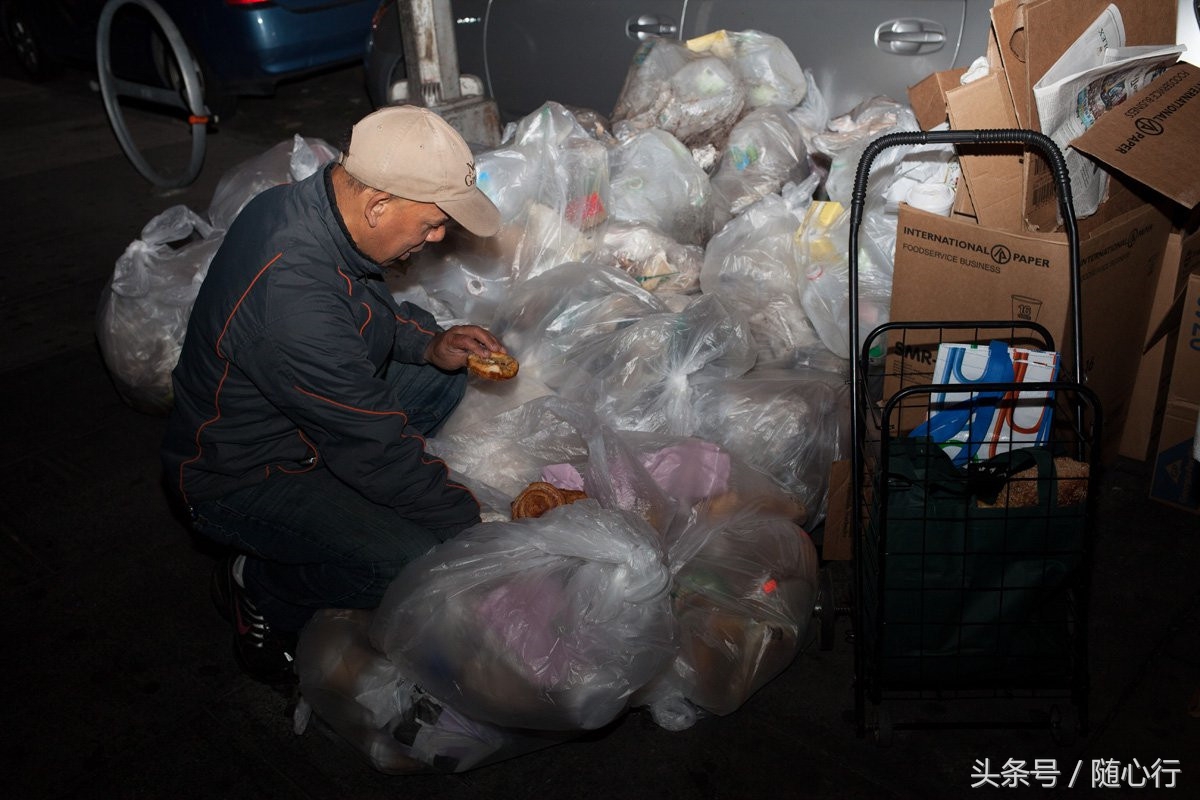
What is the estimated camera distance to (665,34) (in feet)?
14.7

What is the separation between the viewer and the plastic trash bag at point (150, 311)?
3.62 m

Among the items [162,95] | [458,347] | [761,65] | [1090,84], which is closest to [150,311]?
[458,347]

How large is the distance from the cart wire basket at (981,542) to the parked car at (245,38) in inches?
227

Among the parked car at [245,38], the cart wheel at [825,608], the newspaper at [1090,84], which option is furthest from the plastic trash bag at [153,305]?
the parked car at [245,38]

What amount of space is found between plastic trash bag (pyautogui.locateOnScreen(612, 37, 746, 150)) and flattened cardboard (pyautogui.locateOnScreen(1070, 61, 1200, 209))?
6.07 ft

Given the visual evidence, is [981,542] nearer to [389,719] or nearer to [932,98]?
[389,719]

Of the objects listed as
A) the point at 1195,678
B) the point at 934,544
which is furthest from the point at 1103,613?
the point at 934,544

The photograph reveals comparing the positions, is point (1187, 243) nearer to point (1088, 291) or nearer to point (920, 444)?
point (1088, 291)

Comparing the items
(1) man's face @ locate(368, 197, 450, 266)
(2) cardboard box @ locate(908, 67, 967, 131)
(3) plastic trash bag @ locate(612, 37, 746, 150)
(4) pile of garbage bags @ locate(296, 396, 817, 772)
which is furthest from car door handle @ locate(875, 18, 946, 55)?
(1) man's face @ locate(368, 197, 450, 266)

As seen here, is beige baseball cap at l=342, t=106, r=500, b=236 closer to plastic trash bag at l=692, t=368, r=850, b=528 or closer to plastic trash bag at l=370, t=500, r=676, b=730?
plastic trash bag at l=370, t=500, r=676, b=730

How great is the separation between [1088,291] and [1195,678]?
107 centimetres

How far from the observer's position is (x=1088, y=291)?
8.96 ft

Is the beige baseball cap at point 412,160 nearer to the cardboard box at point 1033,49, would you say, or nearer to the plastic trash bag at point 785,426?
the plastic trash bag at point 785,426

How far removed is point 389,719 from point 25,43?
970 centimetres
